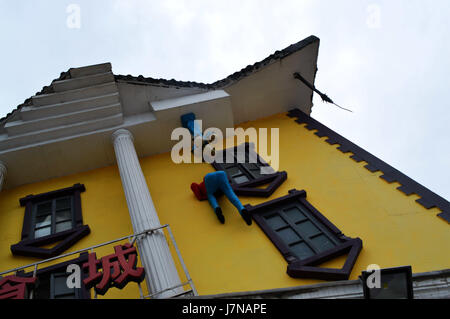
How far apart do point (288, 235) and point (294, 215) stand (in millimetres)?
578

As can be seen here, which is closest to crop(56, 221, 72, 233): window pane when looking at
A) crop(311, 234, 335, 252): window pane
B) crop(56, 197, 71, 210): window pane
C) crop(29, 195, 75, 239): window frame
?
crop(29, 195, 75, 239): window frame

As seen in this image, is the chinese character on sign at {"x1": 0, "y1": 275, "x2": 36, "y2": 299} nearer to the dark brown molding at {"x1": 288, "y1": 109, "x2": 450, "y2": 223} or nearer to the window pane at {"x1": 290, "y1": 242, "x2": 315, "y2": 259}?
the window pane at {"x1": 290, "y1": 242, "x2": 315, "y2": 259}

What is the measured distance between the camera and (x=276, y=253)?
24.2 feet

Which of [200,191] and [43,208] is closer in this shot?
[200,191]

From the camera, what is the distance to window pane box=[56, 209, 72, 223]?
903cm

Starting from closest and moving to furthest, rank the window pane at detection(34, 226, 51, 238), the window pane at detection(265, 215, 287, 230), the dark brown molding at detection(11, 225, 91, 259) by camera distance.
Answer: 1. the dark brown molding at detection(11, 225, 91, 259)
2. the window pane at detection(265, 215, 287, 230)
3. the window pane at detection(34, 226, 51, 238)

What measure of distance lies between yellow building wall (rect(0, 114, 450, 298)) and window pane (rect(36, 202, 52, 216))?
37 centimetres

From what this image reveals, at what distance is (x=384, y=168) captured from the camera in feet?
29.4

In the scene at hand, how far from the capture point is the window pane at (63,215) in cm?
903

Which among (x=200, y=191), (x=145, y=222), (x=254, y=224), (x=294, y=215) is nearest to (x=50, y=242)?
(x=145, y=222)

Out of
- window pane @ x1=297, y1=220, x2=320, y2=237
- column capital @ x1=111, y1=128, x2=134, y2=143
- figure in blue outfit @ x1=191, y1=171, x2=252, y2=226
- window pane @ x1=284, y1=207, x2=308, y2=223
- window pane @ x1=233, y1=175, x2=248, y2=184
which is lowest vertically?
window pane @ x1=297, y1=220, x2=320, y2=237

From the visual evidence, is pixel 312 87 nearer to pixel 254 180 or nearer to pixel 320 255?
pixel 254 180

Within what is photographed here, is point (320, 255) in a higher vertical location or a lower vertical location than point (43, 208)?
lower
